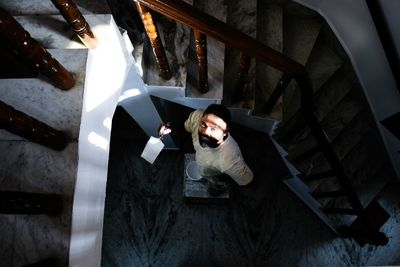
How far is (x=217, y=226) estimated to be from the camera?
385 centimetres

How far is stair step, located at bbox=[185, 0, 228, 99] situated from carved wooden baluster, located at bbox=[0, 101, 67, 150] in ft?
4.05

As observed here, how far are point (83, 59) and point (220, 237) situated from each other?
2557 mm

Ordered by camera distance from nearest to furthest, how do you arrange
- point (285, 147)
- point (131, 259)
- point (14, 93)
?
point (14, 93) < point (285, 147) < point (131, 259)

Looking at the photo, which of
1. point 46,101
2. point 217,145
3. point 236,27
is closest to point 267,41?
point 236,27

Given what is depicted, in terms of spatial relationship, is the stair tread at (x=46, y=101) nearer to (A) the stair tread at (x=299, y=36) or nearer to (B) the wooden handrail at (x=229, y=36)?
(B) the wooden handrail at (x=229, y=36)

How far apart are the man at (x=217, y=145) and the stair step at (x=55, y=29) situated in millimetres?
931

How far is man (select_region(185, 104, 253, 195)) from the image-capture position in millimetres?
2443

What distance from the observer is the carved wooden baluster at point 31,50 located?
4.61 ft

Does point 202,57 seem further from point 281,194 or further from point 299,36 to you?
point 281,194

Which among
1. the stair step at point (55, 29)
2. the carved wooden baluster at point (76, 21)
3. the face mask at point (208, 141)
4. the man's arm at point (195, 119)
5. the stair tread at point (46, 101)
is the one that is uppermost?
the carved wooden baluster at point (76, 21)

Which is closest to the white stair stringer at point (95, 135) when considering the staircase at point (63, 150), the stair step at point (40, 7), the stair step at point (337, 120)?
the staircase at point (63, 150)

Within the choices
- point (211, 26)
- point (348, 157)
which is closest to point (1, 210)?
point (211, 26)

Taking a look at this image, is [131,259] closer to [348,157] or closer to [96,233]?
[96,233]

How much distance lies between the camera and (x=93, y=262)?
7.27 feet
